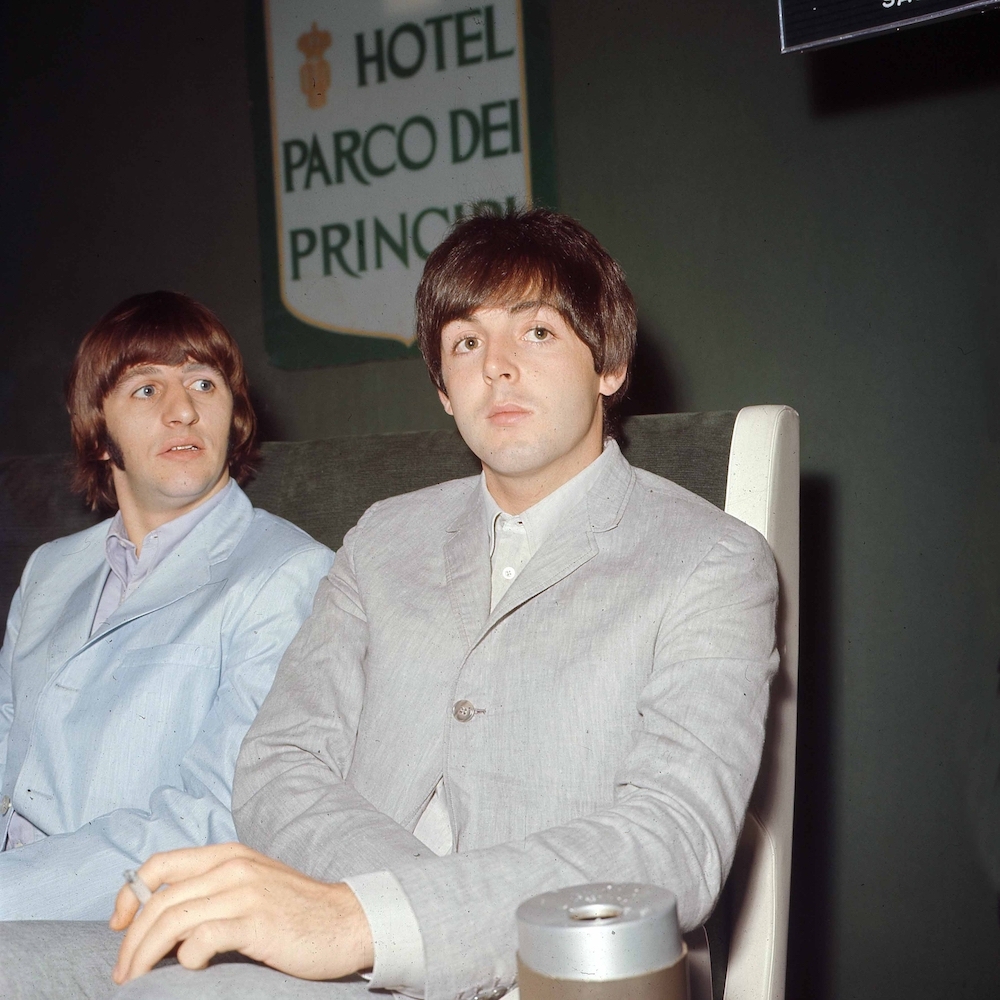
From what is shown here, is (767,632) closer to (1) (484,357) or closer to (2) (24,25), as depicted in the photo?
(1) (484,357)

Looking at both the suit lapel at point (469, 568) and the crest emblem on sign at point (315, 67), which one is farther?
the crest emblem on sign at point (315, 67)

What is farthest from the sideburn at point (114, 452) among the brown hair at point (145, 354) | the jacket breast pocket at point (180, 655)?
the jacket breast pocket at point (180, 655)

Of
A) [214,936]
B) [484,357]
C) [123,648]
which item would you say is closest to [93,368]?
[123,648]

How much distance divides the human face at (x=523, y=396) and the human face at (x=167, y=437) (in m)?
0.57

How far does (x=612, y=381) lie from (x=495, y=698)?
51cm

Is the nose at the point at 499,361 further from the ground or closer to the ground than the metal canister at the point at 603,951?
further from the ground

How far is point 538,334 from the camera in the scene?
1.55 metres

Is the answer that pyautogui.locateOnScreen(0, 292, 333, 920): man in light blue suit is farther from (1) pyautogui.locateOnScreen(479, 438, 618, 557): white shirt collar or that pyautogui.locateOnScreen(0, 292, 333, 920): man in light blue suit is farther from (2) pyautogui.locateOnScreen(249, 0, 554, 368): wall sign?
(2) pyautogui.locateOnScreen(249, 0, 554, 368): wall sign

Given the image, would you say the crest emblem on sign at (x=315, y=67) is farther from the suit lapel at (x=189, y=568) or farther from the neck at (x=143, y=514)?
the suit lapel at (x=189, y=568)

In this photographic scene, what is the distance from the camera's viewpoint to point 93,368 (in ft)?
6.52

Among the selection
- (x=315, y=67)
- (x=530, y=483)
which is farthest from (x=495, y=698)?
(x=315, y=67)

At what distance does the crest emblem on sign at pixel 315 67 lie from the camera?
276 cm

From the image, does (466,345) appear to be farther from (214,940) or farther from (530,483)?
(214,940)

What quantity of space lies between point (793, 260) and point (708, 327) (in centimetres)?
21
